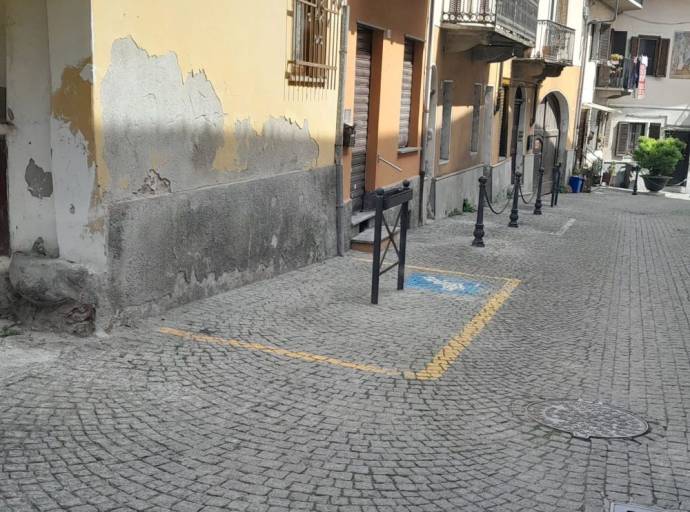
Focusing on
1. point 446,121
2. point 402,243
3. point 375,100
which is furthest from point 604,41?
point 402,243

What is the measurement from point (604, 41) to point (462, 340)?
26.9 meters

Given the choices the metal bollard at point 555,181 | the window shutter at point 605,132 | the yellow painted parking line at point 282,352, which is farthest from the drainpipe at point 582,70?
the yellow painted parking line at point 282,352

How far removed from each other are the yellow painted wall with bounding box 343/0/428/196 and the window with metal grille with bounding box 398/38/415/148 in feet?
1.07

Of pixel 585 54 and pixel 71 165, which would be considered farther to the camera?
pixel 585 54

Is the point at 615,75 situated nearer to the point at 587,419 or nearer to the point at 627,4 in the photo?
the point at 627,4

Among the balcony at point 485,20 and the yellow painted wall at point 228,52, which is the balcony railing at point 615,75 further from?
the yellow painted wall at point 228,52

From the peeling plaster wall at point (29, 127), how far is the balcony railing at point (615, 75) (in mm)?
28071

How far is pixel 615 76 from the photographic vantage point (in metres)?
30.8

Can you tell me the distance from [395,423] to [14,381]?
96.9 inches

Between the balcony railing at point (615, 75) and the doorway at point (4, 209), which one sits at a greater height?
the balcony railing at point (615, 75)

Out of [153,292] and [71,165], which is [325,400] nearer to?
[153,292]

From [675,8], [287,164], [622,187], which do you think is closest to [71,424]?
[287,164]

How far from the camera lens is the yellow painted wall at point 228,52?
5.83 metres

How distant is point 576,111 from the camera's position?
1104 inches
